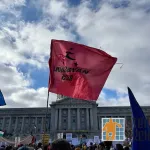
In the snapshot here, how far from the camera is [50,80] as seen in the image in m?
8.97

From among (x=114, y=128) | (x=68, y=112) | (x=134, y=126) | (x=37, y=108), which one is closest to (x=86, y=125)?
(x=68, y=112)

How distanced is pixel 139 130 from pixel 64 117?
9733 cm

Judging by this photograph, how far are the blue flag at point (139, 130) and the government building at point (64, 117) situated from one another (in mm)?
90926

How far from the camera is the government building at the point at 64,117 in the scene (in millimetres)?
98656

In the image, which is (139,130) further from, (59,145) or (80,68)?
(80,68)

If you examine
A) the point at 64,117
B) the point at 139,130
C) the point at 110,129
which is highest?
the point at 64,117

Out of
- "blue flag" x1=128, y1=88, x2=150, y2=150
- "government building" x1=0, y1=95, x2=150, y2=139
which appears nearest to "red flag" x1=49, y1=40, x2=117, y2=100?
"blue flag" x1=128, y1=88, x2=150, y2=150

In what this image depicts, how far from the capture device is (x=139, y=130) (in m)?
6.09

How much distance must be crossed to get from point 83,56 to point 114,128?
5.92m

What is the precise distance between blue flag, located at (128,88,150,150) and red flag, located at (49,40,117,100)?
3.22 m

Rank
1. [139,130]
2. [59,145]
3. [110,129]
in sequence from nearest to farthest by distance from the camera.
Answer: [59,145]
[139,130]
[110,129]

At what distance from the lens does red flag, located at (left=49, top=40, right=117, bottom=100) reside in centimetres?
935

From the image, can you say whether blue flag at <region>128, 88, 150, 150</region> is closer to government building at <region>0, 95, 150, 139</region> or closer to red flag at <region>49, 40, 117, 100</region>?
red flag at <region>49, 40, 117, 100</region>

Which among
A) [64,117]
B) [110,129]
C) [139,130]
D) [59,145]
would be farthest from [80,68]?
[64,117]
